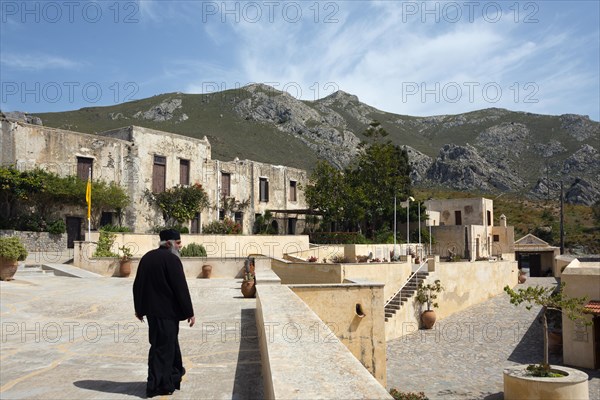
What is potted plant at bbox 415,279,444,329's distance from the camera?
74.6ft

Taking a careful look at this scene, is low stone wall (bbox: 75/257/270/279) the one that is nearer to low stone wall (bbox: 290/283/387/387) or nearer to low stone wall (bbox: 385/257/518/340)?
low stone wall (bbox: 385/257/518/340)

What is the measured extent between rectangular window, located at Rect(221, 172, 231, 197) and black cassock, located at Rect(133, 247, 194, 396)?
29.1 metres

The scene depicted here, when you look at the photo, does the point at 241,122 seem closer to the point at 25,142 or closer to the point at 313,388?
the point at 25,142

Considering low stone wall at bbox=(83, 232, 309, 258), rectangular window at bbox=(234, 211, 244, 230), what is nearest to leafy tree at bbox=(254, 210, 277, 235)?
rectangular window at bbox=(234, 211, 244, 230)

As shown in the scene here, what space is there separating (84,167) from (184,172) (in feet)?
20.8

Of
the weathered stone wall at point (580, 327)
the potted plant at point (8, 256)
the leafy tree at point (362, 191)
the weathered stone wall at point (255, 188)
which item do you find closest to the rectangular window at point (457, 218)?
the leafy tree at point (362, 191)

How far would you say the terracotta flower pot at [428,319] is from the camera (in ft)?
74.5

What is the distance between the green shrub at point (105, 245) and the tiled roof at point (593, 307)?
17.2 m

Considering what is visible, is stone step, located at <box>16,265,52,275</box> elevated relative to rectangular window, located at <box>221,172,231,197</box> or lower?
lower

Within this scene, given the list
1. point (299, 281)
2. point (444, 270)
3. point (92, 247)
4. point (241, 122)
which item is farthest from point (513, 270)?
point (241, 122)

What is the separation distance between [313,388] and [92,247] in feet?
62.6

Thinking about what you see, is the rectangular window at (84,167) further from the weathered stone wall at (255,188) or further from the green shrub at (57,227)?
the weathered stone wall at (255,188)

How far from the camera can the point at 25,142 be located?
2469 cm

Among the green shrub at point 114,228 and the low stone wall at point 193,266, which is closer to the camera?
the low stone wall at point 193,266
